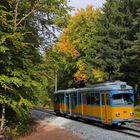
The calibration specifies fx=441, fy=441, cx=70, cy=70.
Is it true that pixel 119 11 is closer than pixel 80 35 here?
Yes

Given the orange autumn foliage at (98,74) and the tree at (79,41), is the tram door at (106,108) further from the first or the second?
the tree at (79,41)

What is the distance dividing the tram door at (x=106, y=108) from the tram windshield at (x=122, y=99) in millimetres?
466

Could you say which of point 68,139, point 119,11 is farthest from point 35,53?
point 119,11

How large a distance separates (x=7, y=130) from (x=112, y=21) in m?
35.1

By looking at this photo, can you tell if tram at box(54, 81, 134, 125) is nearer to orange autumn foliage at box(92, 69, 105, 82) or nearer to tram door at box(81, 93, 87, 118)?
tram door at box(81, 93, 87, 118)

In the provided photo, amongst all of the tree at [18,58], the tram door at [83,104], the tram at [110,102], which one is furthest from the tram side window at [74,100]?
the tree at [18,58]

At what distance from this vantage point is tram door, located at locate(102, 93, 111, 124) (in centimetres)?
2858

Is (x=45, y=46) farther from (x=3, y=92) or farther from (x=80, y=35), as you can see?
(x=80, y=35)

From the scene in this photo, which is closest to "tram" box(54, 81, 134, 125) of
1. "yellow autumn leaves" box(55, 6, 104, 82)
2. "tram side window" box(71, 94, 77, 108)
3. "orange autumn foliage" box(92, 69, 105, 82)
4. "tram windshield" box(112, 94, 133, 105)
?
"tram windshield" box(112, 94, 133, 105)

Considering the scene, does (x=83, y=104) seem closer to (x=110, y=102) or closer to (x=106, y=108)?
(x=106, y=108)

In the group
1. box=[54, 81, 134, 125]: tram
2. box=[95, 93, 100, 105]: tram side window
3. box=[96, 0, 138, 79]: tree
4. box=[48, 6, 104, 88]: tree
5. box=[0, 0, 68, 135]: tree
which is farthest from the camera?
box=[48, 6, 104, 88]: tree

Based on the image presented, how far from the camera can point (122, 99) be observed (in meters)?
28.8

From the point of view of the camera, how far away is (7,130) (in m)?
26.3

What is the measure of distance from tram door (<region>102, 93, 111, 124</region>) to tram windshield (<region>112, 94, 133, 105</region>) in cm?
47
